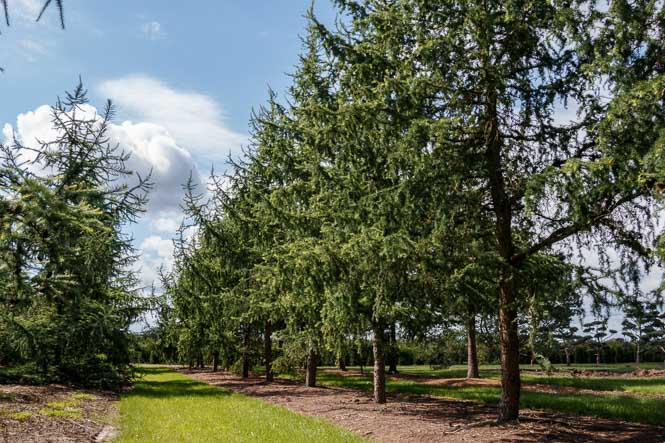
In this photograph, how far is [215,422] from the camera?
10547 mm

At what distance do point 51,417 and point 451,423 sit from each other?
8067 mm

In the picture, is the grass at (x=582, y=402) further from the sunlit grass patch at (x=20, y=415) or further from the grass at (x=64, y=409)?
the sunlit grass patch at (x=20, y=415)

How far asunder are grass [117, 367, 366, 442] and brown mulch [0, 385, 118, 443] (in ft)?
1.51

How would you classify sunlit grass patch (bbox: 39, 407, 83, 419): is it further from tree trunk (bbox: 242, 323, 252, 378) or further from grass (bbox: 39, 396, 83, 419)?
tree trunk (bbox: 242, 323, 252, 378)

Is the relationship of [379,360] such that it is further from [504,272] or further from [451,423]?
[504,272]

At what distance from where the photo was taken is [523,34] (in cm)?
1005

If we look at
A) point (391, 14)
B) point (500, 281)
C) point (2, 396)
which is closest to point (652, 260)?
point (500, 281)

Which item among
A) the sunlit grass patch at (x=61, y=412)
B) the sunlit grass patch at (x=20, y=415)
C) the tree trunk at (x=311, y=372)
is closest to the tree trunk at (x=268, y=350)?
the tree trunk at (x=311, y=372)

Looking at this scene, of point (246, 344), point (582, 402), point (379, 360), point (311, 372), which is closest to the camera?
point (582, 402)

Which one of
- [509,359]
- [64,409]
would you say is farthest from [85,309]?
[509,359]

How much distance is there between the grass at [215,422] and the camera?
9008 mm

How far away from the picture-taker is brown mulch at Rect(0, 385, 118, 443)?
29.2 feet

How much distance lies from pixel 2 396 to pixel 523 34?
14182 mm

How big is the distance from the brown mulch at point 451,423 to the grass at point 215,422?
0.93m
